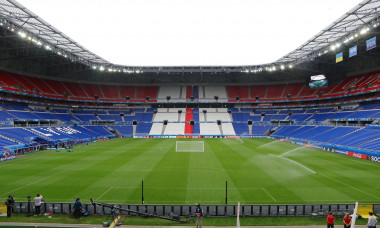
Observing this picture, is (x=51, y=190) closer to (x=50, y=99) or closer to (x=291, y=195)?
(x=291, y=195)

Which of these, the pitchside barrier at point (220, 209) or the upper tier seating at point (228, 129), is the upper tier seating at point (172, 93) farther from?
the pitchside barrier at point (220, 209)

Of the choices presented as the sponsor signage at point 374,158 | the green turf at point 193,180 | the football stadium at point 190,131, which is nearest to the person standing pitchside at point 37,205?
the football stadium at point 190,131

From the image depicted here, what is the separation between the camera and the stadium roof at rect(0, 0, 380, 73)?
27223 mm

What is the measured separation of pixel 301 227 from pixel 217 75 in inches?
2601

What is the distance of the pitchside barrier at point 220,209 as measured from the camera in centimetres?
1256

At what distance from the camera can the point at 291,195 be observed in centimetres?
1580

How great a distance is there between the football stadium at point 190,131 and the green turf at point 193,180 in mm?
132

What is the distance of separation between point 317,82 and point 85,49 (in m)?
55.6

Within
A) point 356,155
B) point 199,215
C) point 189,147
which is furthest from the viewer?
point 189,147

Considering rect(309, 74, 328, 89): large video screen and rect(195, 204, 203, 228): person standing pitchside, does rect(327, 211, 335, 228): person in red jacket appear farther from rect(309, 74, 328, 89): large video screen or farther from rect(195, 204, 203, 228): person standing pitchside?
rect(309, 74, 328, 89): large video screen

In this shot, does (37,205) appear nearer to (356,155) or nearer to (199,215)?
(199,215)

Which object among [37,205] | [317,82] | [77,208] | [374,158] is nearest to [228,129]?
[317,82]

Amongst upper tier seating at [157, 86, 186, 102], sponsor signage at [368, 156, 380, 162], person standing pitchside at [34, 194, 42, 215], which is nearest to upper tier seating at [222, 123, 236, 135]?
upper tier seating at [157, 86, 186, 102]

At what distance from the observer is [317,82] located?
193 feet
